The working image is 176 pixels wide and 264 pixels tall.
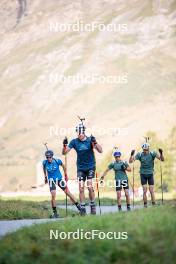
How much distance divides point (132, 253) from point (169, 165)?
91.1 metres

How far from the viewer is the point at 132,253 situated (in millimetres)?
12047

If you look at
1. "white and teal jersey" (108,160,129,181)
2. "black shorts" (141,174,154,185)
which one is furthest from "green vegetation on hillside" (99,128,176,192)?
"white and teal jersey" (108,160,129,181)

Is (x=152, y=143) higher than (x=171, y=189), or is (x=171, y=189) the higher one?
(x=152, y=143)

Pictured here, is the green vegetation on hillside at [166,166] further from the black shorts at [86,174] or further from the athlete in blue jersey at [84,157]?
the athlete in blue jersey at [84,157]

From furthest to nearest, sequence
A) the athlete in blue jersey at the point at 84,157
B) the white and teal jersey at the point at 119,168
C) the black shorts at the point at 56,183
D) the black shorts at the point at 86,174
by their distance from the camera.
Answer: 1. the white and teal jersey at the point at 119,168
2. the black shorts at the point at 56,183
3. the black shorts at the point at 86,174
4. the athlete in blue jersey at the point at 84,157

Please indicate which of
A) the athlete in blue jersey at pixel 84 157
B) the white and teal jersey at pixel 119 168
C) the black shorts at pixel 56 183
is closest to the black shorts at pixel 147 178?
the white and teal jersey at pixel 119 168

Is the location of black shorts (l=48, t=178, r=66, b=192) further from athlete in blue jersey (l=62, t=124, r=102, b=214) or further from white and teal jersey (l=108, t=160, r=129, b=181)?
white and teal jersey (l=108, t=160, r=129, b=181)

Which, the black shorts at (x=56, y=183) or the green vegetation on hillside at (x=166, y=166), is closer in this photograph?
the black shorts at (x=56, y=183)

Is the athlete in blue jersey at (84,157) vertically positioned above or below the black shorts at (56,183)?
above

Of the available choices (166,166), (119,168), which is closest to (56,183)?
(119,168)

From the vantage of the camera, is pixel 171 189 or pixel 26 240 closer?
pixel 26 240

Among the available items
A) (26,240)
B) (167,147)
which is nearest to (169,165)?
(167,147)

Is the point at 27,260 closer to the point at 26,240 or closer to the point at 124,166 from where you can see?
the point at 26,240

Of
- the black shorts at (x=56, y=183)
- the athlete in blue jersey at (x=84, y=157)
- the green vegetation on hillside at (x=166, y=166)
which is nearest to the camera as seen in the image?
the athlete in blue jersey at (x=84, y=157)
